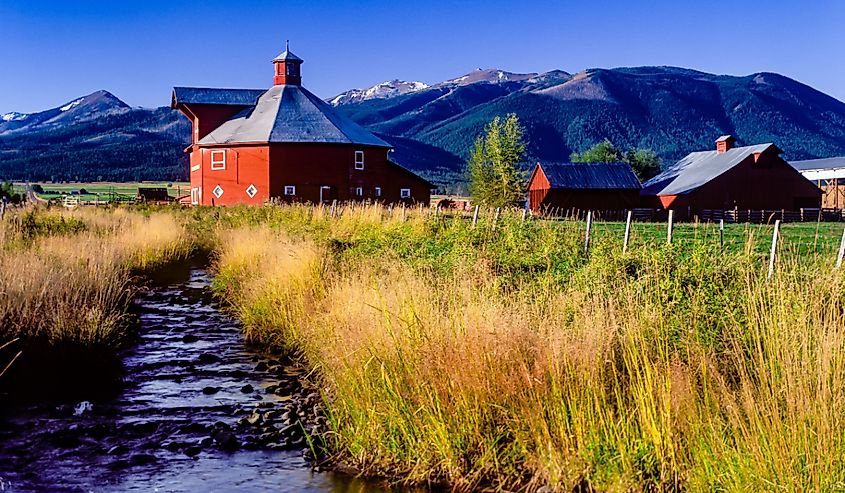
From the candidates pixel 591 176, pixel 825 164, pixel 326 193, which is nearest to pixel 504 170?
pixel 591 176

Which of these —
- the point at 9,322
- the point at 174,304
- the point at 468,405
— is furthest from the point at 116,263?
the point at 468,405

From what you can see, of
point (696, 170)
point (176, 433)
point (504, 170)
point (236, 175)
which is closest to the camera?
point (176, 433)

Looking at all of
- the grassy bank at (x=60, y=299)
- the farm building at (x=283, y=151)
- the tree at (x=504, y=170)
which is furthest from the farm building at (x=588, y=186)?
the grassy bank at (x=60, y=299)

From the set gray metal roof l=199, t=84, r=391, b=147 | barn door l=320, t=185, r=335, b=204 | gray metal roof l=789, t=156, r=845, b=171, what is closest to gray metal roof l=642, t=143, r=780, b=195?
gray metal roof l=199, t=84, r=391, b=147

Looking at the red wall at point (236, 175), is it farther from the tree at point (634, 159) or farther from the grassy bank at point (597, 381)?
the tree at point (634, 159)

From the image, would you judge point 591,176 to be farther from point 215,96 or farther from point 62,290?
point 62,290

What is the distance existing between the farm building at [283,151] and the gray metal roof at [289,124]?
60mm

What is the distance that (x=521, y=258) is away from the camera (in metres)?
13.1

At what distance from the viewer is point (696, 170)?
2699 inches

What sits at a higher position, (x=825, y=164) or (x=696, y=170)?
(x=825, y=164)

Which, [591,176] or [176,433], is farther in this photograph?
[591,176]

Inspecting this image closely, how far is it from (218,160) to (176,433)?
46.0 m

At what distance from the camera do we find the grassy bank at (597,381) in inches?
219

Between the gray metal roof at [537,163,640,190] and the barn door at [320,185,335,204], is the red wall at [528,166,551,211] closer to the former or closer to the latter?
the gray metal roof at [537,163,640,190]
